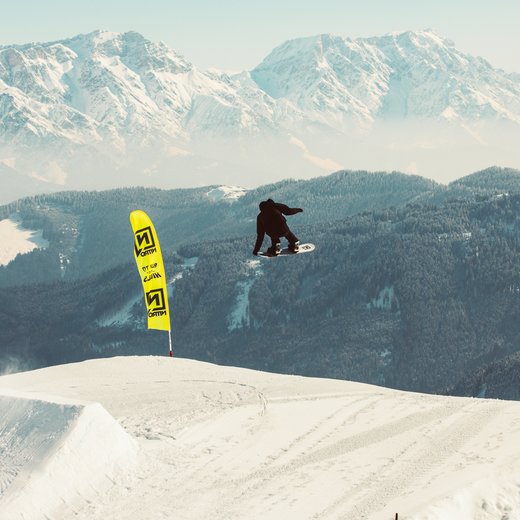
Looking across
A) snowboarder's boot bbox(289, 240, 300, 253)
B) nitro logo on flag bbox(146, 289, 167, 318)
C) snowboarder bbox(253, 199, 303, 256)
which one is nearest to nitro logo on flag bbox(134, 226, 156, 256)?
nitro logo on flag bbox(146, 289, 167, 318)

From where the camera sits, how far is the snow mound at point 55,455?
3644 centimetres

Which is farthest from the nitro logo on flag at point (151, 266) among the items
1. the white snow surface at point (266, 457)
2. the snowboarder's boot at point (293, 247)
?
the snowboarder's boot at point (293, 247)

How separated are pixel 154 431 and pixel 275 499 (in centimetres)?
955

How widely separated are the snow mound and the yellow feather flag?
15.3 meters

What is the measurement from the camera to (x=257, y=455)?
41.3 m

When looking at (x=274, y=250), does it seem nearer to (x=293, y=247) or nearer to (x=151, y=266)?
(x=293, y=247)

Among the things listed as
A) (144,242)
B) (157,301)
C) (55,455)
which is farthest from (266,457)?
(144,242)

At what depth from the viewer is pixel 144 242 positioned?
56812 millimetres

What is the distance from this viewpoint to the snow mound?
3644 cm

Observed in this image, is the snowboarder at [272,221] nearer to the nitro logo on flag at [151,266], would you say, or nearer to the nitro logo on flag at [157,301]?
the nitro logo on flag at [151,266]

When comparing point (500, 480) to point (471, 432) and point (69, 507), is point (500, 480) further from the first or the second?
point (69, 507)

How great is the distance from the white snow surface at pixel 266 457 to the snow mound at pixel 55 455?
54mm

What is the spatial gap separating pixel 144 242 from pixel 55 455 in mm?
20475

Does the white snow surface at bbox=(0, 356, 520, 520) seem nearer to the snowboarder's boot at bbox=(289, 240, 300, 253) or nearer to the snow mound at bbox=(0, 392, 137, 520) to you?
the snow mound at bbox=(0, 392, 137, 520)
